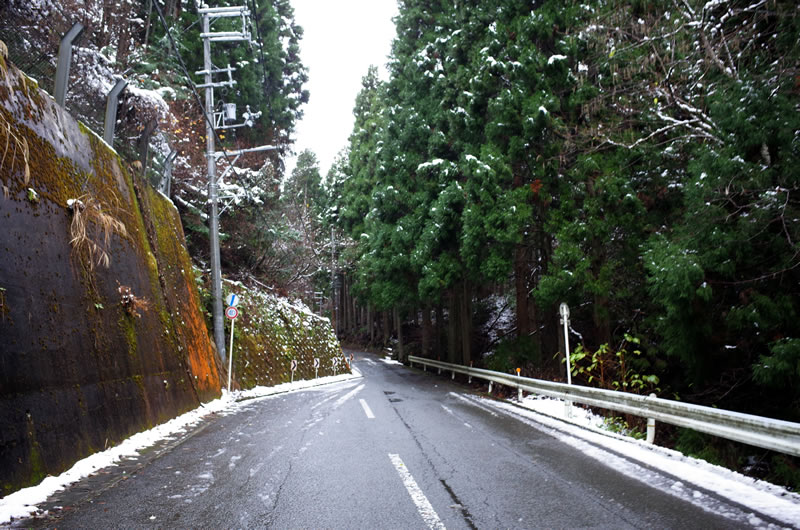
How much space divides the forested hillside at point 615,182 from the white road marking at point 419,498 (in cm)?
511

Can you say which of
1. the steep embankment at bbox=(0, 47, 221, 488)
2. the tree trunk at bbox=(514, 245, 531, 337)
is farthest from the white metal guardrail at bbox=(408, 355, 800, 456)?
the tree trunk at bbox=(514, 245, 531, 337)

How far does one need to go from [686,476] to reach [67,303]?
22.4 feet

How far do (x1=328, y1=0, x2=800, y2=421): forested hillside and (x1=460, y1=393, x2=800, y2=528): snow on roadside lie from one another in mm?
2311

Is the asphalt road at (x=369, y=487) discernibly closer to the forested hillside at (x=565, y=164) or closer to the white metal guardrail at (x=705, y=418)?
the white metal guardrail at (x=705, y=418)

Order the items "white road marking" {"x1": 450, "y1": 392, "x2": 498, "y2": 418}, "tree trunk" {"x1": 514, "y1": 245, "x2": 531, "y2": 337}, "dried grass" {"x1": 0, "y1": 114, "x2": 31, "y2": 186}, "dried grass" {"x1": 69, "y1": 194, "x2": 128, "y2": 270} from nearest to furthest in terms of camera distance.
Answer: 1. "dried grass" {"x1": 0, "y1": 114, "x2": 31, "y2": 186}
2. "dried grass" {"x1": 69, "y1": 194, "x2": 128, "y2": 270}
3. "white road marking" {"x1": 450, "y1": 392, "x2": 498, "y2": 418}
4. "tree trunk" {"x1": 514, "y1": 245, "x2": 531, "y2": 337}

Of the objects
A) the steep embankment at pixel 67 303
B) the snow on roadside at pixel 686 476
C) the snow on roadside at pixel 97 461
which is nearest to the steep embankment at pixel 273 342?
the snow on roadside at pixel 97 461

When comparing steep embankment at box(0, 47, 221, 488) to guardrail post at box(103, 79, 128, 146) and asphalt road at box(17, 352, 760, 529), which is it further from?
asphalt road at box(17, 352, 760, 529)

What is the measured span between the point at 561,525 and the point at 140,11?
2306 cm

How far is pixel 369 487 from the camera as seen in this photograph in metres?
4.60

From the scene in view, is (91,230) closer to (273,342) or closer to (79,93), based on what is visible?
(79,93)

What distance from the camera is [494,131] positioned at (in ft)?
50.4

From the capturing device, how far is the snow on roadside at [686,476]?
3.82 m

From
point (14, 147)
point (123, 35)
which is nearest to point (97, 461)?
point (14, 147)

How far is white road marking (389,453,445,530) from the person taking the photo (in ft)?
12.1
